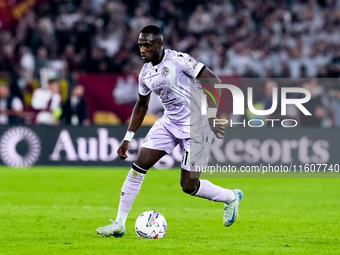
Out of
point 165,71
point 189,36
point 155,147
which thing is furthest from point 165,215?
point 189,36

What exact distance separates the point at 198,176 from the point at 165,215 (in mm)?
1893

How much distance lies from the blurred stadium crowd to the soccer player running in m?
9.86

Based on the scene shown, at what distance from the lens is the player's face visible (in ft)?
25.1

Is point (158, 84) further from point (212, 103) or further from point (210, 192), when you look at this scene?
point (210, 192)

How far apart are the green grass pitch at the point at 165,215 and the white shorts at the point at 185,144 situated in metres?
0.84

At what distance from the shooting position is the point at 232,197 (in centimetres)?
841

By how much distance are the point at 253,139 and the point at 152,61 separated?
27.2 feet

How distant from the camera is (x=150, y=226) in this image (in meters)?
7.73

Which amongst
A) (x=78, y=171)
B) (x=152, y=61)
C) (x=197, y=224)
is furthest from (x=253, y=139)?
(x=152, y=61)

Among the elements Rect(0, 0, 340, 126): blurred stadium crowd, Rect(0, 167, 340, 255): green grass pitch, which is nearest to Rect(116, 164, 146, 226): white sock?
Rect(0, 167, 340, 255): green grass pitch

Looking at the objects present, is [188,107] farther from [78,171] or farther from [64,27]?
[64,27]

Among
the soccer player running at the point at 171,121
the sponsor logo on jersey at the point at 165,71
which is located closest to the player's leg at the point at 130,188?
the soccer player running at the point at 171,121

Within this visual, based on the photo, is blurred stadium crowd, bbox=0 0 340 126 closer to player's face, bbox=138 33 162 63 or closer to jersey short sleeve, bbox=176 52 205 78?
jersey short sleeve, bbox=176 52 205 78

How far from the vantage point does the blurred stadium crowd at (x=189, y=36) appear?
62.2 feet
